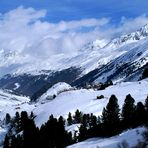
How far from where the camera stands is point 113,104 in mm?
112875

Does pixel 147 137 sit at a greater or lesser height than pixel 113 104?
lesser

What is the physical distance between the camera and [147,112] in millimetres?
88688

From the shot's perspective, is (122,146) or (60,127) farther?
(60,127)

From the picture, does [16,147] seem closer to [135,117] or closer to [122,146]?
[135,117]

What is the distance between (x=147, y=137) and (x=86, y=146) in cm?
1491

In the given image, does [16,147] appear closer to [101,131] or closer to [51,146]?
[51,146]

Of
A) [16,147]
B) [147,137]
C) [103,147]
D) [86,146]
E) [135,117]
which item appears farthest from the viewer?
[16,147]

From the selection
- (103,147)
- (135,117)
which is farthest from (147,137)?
(135,117)

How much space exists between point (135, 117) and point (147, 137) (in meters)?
30.3

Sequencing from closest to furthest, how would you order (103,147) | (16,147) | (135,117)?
1. (103,147)
2. (135,117)
3. (16,147)

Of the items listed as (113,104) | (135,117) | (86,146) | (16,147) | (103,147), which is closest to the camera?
(103,147)

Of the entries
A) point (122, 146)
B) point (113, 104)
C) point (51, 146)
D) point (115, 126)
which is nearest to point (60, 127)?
point (51, 146)

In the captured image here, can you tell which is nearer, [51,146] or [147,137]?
[147,137]

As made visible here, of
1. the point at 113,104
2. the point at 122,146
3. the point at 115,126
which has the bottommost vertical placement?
the point at 122,146
